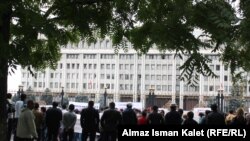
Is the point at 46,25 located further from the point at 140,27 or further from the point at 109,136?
the point at 109,136

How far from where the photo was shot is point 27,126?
987 centimetres

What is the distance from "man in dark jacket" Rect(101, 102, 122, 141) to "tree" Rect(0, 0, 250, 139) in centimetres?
906

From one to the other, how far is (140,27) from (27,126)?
670cm

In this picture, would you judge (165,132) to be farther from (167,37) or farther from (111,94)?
(111,94)

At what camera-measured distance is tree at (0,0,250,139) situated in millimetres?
2451

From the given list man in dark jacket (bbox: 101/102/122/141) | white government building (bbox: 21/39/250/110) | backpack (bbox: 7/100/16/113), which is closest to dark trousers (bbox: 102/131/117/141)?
man in dark jacket (bbox: 101/102/122/141)

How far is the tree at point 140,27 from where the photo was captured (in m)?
2.45

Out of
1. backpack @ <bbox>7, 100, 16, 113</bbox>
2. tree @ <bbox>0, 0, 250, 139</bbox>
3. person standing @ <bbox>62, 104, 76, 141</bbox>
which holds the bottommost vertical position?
person standing @ <bbox>62, 104, 76, 141</bbox>

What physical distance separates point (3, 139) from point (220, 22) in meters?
3.15

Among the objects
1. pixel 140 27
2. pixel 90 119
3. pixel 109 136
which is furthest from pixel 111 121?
pixel 140 27

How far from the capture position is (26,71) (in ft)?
12.0

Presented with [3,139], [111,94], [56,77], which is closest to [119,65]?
[111,94]

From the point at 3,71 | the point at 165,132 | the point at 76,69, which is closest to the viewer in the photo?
the point at 165,132

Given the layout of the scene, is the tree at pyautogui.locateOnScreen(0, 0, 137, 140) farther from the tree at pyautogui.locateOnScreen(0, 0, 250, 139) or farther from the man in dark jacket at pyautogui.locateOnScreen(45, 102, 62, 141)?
the man in dark jacket at pyautogui.locateOnScreen(45, 102, 62, 141)
